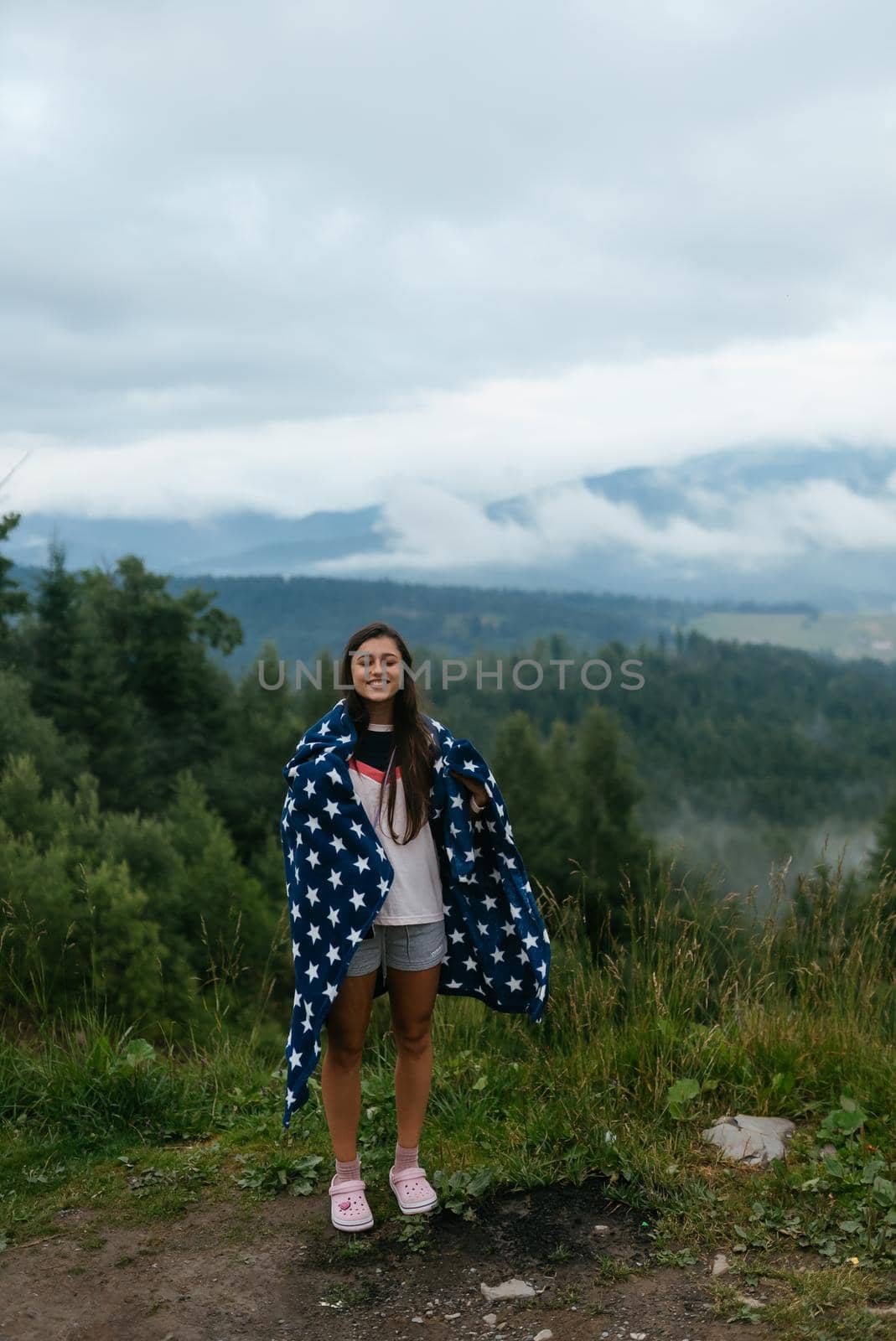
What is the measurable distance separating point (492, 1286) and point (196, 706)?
38900mm

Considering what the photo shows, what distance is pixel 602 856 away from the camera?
4275cm

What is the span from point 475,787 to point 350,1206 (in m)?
1.35

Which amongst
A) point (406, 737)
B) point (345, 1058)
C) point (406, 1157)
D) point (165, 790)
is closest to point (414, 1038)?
point (345, 1058)

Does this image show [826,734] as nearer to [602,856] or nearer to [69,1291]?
[602,856]

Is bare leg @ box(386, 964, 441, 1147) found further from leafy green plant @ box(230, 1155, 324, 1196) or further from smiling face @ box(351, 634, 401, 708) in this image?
smiling face @ box(351, 634, 401, 708)

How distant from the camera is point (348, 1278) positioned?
10.9ft

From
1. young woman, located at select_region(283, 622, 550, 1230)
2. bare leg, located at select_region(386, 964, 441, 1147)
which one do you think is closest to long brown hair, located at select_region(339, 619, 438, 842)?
young woman, located at select_region(283, 622, 550, 1230)

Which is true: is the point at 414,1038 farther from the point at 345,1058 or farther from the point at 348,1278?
the point at 348,1278

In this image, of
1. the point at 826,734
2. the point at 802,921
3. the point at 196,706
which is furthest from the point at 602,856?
the point at 826,734

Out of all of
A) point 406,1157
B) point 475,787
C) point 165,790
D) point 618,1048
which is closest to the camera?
point 475,787

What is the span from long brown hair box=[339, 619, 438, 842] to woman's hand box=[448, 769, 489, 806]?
0.09m

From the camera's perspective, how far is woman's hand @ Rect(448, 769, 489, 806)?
3479 millimetres

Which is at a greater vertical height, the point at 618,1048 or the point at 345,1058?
the point at 345,1058

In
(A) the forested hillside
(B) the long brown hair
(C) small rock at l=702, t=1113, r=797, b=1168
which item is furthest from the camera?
(A) the forested hillside
